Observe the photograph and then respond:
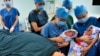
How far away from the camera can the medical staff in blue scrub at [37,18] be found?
8.68ft

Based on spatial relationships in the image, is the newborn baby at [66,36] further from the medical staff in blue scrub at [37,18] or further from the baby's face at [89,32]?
the medical staff in blue scrub at [37,18]

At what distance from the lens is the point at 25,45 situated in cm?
197

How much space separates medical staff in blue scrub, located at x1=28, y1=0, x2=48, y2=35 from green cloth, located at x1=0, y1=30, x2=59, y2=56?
1.77 feet

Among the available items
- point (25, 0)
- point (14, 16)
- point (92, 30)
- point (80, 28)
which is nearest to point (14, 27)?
point (14, 16)

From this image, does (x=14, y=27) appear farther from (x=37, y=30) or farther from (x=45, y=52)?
(x=45, y=52)

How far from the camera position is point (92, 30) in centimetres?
200

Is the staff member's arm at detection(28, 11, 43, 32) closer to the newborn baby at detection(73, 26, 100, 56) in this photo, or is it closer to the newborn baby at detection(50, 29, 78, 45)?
the newborn baby at detection(50, 29, 78, 45)

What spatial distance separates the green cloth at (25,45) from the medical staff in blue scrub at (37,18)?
0.54 meters

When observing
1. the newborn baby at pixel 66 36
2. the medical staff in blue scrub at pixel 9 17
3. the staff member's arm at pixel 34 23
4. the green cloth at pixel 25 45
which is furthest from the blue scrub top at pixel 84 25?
the medical staff in blue scrub at pixel 9 17

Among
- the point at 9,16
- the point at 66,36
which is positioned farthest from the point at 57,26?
the point at 9,16

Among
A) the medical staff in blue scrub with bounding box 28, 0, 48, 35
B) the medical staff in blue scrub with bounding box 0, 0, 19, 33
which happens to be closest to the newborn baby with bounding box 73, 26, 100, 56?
the medical staff in blue scrub with bounding box 28, 0, 48, 35

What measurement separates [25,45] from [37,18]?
80 cm

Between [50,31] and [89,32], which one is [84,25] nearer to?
[89,32]

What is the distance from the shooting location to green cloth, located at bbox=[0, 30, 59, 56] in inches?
74.1
